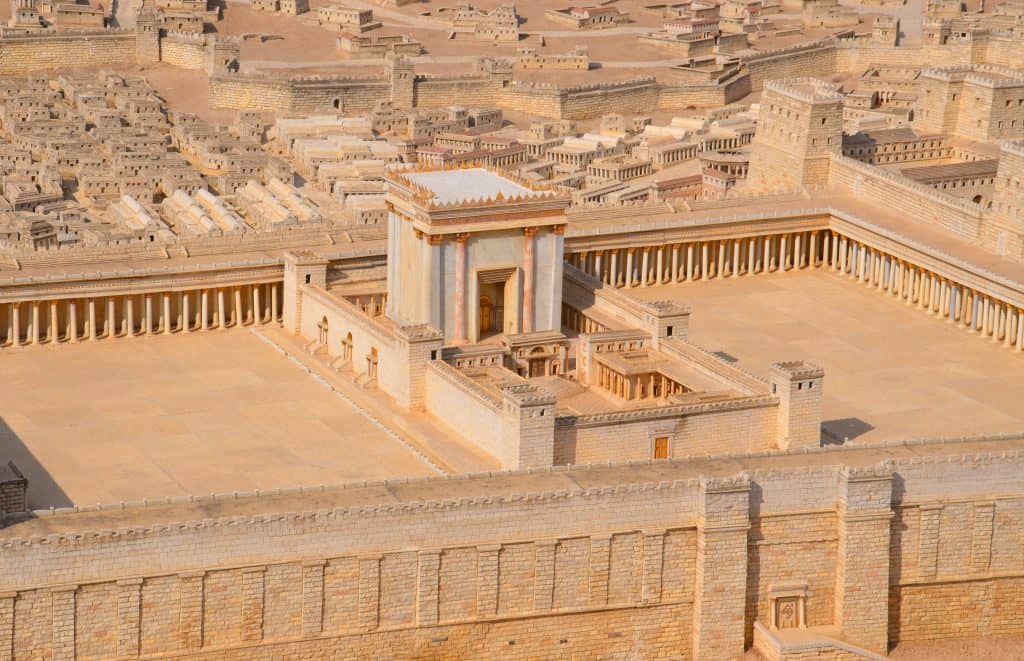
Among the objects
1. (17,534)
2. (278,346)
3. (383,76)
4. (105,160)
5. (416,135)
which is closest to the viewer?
(17,534)

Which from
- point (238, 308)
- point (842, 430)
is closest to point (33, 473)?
point (238, 308)

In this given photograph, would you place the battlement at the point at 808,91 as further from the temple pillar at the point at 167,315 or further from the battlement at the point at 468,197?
the temple pillar at the point at 167,315

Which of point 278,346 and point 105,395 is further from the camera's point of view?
point 278,346

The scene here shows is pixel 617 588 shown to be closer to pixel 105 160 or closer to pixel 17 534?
pixel 17 534

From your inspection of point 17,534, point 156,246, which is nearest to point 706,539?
point 17,534

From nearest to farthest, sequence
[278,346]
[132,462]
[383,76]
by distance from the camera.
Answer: [132,462] < [278,346] < [383,76]

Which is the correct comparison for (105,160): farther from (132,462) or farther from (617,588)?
(617,588)

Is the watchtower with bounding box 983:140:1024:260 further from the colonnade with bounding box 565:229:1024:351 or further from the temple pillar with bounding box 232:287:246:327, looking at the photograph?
the temple pillar with bounding box 232:287:246:327
